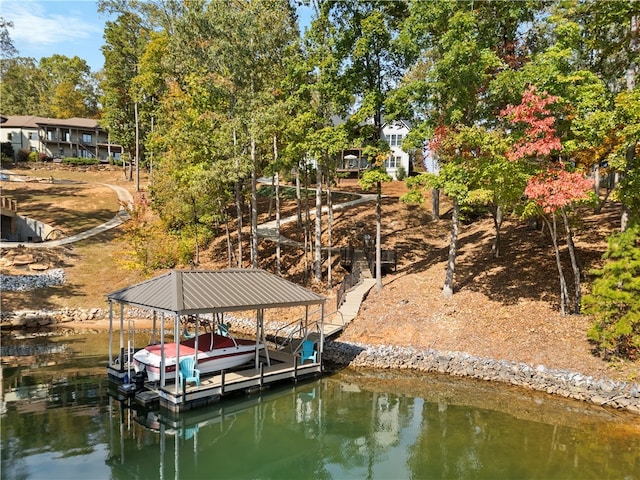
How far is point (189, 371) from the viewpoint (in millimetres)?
15180

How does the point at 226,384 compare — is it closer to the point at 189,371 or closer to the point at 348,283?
the point at 189,371

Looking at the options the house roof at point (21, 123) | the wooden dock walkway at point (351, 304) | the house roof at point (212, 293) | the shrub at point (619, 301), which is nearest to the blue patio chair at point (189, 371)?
the house roof at point (212, 293)

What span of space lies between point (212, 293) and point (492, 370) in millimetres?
11047

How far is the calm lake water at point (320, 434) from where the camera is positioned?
11.5 metres

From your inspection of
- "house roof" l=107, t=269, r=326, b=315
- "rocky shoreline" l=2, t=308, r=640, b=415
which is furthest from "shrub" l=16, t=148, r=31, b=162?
"house roof" l=107, t=269, r=326, b=315

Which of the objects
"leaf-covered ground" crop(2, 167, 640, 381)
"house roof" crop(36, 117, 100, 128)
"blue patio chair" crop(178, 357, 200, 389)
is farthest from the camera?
"house roof" crop(36, 117, 100, 128)

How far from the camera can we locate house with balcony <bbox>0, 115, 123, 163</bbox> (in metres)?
67.3

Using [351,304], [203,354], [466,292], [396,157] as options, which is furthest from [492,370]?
[396,157]

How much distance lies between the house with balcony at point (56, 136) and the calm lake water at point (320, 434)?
60562 millimetres

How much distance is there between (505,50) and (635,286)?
12727 mm

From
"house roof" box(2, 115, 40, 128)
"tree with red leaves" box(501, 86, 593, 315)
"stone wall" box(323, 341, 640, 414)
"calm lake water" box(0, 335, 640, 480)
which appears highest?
"house roof" box(2, 115, 40, 128)

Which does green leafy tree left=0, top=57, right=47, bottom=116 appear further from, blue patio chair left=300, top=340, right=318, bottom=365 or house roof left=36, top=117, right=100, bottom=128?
blue patio chair left=300, top=340, right=318, bottom=365

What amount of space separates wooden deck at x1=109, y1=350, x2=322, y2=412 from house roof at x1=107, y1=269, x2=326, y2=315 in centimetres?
228

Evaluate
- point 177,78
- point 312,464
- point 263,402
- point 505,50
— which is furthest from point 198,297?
point 177,78
